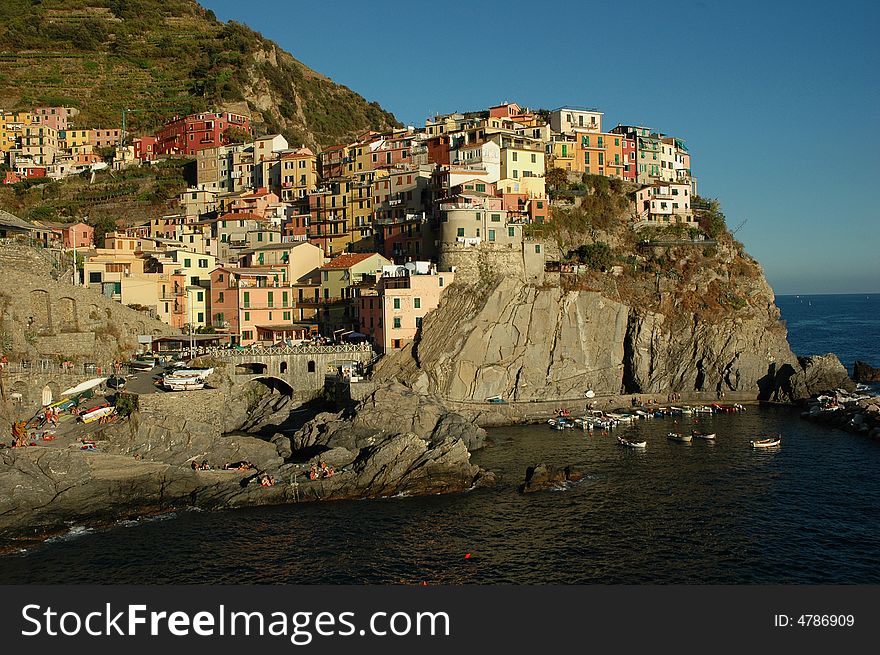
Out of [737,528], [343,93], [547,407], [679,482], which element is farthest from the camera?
[343,93]

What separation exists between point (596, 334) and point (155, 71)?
101 meters

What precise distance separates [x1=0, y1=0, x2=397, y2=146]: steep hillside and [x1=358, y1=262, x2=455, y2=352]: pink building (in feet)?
194

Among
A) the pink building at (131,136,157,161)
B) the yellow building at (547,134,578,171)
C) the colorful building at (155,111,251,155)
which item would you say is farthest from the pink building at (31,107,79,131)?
the yellow building at (547,134,578,171)

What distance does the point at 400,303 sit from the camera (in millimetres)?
62969

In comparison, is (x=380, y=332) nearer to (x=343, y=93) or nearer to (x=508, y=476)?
(x=508, y=476)

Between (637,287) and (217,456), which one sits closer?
(217,456)

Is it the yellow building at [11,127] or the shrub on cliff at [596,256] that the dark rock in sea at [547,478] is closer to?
the shrub on cliff at [596,256]

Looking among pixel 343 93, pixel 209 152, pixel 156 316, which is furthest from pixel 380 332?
pixel 343 93

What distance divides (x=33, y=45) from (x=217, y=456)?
123114 mm

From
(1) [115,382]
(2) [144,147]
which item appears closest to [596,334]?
(1) [115,382]

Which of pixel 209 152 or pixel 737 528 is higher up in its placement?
pixel 209 152

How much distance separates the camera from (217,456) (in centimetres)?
4556

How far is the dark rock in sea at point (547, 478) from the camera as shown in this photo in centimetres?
4350

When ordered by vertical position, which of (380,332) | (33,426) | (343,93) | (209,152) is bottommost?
(33,426)
